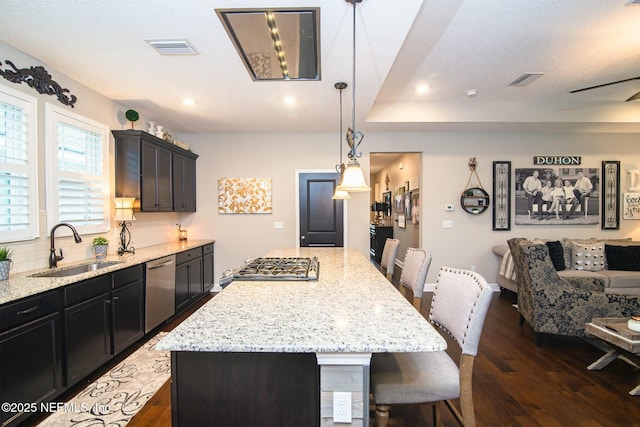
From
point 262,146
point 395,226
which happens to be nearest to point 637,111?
point 395,226

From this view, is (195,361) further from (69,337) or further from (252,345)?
(69,337)

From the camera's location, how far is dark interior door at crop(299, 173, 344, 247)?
15.7 feet

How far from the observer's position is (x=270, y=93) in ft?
10.3

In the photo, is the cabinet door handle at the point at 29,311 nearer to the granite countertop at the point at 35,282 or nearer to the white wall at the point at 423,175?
the granite countertop at the point at 35,282

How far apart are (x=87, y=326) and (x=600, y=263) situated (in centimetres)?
564

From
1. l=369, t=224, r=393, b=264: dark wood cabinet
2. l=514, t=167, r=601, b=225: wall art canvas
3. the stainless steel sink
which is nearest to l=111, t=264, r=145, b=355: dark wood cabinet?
the stainless steel sink

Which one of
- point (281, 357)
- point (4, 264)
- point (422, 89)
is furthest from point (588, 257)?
point (4, 264)

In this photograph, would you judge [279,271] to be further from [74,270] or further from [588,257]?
[588,257]

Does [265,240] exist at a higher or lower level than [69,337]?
higher

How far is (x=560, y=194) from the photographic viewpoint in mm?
4730

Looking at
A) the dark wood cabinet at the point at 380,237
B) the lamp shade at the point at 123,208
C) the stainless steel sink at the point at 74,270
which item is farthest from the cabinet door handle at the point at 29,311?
the dark wood cabinet at the point at 380,237

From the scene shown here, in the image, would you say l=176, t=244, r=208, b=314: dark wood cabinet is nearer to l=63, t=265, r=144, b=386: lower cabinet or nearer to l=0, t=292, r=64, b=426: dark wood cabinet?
l=63, t=265, r=144, b=386: lower cabinet

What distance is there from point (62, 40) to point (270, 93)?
5.62 ft

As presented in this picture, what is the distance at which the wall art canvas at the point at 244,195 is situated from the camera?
480cm
